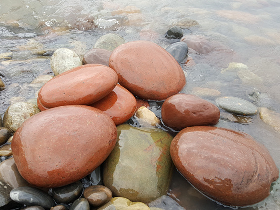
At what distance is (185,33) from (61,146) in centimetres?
480

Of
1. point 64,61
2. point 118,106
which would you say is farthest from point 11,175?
point 64,61

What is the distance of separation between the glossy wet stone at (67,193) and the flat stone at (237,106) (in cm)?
222

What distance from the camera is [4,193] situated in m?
2.00

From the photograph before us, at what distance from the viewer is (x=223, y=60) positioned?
453 centimetres

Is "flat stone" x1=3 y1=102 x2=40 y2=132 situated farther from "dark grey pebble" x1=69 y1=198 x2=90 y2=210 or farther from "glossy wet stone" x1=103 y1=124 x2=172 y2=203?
"dark grey pebble" x1=69 y1=198 x2=90 y2=210

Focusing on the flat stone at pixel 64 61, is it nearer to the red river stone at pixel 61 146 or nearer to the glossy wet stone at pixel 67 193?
the red river stone at pixel 61 146

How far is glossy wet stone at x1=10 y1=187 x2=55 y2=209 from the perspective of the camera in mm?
1919

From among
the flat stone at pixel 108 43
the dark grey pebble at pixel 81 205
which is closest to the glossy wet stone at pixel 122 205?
the dark grey pebble at pixel 81 205

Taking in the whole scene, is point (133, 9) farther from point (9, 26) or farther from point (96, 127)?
point (96, 127)

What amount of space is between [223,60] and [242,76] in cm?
67

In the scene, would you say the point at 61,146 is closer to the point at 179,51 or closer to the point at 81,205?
the point at 81,205

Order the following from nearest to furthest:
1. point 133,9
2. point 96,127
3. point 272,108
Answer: point 96,127
point 272,108
point 133,9

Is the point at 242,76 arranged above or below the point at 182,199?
above

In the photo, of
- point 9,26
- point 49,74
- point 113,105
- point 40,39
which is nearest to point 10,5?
point 9,26
